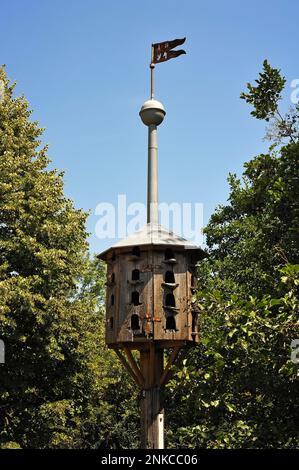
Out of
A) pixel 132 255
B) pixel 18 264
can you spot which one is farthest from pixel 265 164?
pixel 18 264

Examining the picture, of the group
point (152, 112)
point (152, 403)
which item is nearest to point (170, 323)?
point (152, 403)

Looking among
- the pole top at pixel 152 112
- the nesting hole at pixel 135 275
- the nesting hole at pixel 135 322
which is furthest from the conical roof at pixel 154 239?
the pole top at pixel 152 112

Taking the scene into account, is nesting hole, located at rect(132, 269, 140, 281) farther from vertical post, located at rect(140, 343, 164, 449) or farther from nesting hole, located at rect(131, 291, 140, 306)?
vertical post, located at rect(140, 343, 164, 449)

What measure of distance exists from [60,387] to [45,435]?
1669 millimetres

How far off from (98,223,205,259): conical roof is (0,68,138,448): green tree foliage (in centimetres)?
589

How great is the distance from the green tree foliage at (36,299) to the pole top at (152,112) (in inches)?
271

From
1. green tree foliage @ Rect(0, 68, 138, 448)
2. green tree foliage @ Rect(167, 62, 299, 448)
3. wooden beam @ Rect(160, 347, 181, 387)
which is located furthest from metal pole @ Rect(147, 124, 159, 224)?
green tree foliage @ Rect(0, 68, 138, 448)

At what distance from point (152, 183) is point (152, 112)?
1701 millimetres

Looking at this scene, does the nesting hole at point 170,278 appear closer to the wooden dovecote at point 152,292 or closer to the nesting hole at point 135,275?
the wooden dovecote at point 152,292

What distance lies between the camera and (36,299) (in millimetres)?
17016

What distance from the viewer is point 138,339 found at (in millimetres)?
10914

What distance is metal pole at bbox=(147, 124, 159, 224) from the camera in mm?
11977

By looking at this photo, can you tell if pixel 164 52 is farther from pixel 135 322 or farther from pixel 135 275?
pixel 135 322

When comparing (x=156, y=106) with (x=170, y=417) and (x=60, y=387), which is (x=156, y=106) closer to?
(x=60, y=387)
